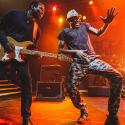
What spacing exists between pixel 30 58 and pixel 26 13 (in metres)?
0.79

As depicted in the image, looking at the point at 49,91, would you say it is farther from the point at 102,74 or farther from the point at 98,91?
the point at 102,74

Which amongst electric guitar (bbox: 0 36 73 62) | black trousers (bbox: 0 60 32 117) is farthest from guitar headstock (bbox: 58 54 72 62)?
black trousers (bbox: 0 60 32 117)

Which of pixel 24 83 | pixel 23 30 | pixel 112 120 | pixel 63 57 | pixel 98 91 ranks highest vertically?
pixel 23 30

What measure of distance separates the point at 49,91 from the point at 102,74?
5.32 metres

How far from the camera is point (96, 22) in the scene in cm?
1465

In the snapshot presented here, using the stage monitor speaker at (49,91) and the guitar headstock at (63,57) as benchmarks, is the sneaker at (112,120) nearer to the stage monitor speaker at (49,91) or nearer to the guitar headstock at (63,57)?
the guitar headstock at (63,57)

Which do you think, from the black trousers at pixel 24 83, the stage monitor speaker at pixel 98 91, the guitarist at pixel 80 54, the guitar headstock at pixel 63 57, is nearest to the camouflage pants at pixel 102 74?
the guitarist at pixel 80 54

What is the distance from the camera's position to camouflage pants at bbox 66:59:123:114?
18.8 ft

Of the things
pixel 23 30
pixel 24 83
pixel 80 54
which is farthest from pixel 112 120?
pixel 23 30

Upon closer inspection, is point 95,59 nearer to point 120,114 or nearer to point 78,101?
point 78,101

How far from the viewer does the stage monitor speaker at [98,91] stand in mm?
12587

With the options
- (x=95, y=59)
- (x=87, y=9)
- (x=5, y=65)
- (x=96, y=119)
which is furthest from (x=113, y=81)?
(x=87, y=9)

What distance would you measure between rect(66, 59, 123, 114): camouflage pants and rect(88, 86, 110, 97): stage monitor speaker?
6.25m

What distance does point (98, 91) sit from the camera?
1273 cm
